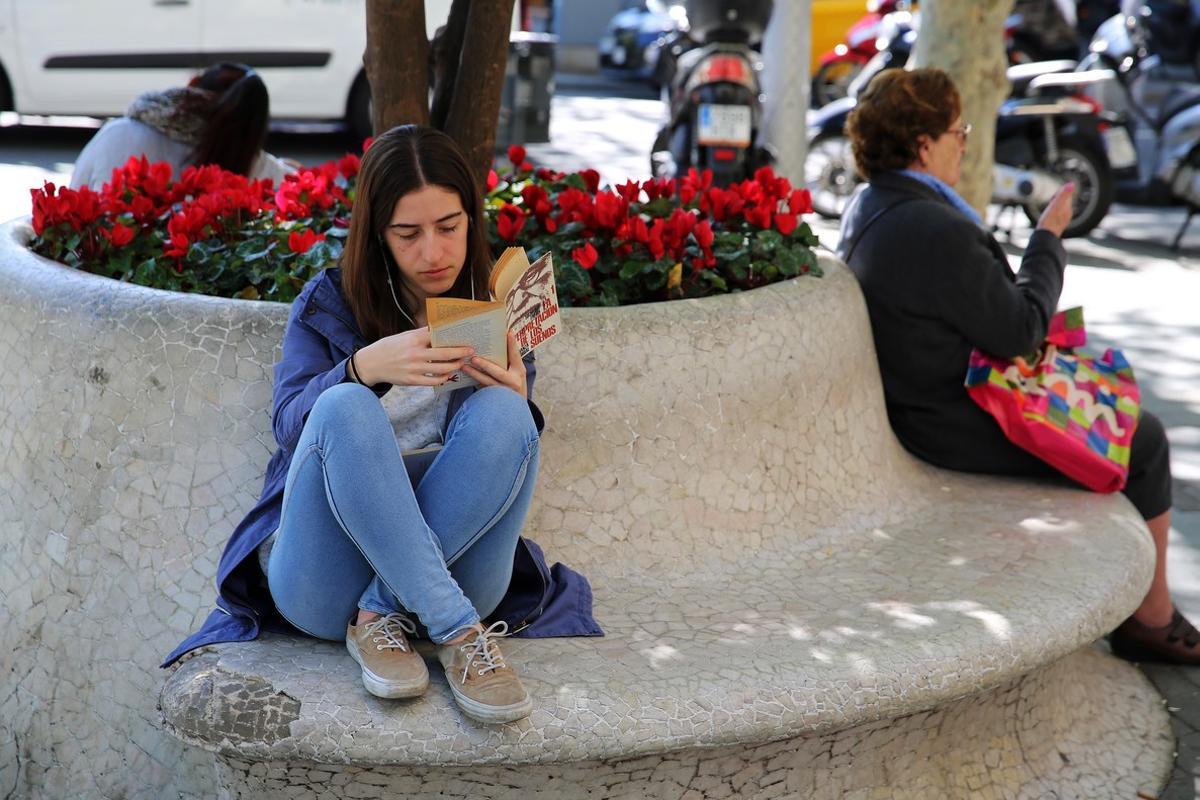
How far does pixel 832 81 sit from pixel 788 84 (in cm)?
780

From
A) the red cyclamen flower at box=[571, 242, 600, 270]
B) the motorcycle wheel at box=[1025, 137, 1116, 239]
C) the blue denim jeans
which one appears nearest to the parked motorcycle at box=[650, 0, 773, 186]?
the motorcycle wheel at box=[1025, 137, 1116, 239]

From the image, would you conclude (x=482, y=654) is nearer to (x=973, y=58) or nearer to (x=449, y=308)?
→ (x=449, y=308)

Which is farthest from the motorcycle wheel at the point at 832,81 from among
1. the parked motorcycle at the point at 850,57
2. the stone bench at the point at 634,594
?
the stone bench at the point at 634,594

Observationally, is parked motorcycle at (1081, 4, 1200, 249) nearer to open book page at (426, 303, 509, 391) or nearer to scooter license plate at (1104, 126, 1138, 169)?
A: scooter license plate at (1104, 126, 1138, 169)

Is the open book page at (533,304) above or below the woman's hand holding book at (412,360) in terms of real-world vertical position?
above

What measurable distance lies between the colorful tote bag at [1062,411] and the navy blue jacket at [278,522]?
4.51ft

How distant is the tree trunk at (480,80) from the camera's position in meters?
3.91

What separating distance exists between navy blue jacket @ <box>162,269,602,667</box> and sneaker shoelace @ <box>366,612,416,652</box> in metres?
0.26

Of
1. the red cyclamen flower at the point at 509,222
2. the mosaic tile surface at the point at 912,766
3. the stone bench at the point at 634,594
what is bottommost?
the mosaic tile surface at the point at 912,766

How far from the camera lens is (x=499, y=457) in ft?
8.74

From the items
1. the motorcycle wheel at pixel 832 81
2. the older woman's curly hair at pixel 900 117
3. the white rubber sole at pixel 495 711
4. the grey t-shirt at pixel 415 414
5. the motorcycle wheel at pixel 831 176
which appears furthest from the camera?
the motorcycle wheel at pixel 832 81

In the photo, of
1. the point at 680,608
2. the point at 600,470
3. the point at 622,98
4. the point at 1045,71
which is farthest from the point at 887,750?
the point at 622,98

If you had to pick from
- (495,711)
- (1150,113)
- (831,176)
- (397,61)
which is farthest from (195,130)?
(1150,113)

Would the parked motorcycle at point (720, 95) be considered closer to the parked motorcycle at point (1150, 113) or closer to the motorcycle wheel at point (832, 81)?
the parked motorcycle at point (1150, 113)
